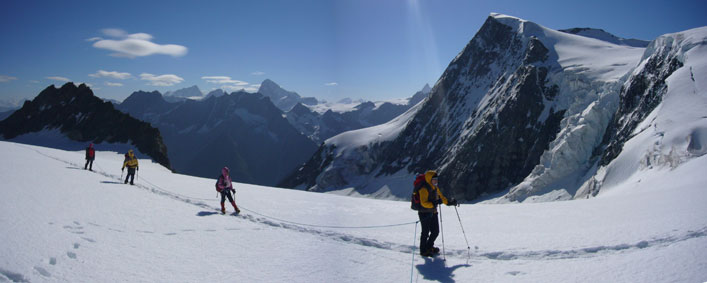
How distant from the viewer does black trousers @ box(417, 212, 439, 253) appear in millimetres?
8812

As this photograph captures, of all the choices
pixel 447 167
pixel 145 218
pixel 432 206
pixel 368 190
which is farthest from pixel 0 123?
pixel 432 206

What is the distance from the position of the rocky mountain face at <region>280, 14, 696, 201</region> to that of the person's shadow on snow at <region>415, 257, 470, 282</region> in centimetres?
3609

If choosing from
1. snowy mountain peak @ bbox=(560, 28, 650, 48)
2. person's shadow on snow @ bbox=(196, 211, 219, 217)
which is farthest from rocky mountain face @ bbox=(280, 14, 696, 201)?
person's shadow on snow @ bbox=(196, 211, 219, 217)

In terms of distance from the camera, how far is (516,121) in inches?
2876

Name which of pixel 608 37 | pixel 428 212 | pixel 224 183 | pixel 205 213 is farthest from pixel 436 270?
pixel 608 37

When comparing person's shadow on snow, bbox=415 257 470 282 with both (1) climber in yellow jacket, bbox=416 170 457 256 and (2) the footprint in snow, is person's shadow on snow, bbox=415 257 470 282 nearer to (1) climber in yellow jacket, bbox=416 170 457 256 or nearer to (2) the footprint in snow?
(1) climber in yellow jacket, bbox=416 170 457 256

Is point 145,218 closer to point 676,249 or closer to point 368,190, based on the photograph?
point 676,249

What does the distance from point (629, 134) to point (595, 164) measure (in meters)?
10.7

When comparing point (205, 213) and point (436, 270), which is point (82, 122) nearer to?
point (205, 213)

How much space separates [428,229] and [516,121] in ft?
234

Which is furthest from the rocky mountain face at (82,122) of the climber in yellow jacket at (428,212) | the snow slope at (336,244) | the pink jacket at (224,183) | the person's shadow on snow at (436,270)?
the person's shadow on snow at (436,270)

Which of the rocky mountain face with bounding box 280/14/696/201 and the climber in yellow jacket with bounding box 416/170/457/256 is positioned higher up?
the rocky mountain face with bounding box 280/14/696/201

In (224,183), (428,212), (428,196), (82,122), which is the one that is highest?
(82,122)

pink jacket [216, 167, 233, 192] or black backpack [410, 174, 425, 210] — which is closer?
black backpack [410, 174, 425, 210]
